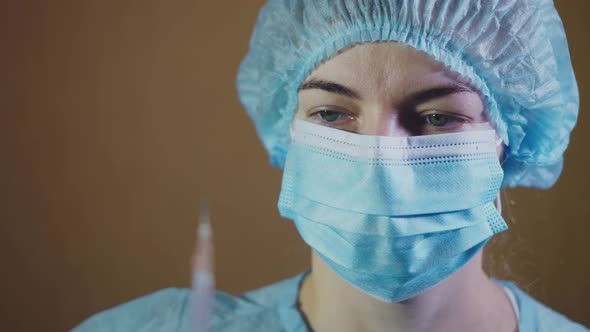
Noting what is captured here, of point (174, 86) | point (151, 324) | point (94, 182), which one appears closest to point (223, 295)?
point (151, 324)

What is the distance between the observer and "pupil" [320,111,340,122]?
1030 mm

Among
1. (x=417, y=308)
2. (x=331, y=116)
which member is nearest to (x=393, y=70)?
(x=331, y=116)

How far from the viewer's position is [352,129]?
1.01 meters

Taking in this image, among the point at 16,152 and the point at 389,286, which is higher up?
the point at 16,152

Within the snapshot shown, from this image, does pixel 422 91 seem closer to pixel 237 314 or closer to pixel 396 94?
pixel 396 94

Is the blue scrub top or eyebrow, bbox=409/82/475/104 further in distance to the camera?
the blue scrub top

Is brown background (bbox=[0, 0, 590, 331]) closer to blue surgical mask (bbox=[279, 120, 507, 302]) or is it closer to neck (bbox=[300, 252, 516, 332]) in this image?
neck (bbox=[300, 252, 516, 332])

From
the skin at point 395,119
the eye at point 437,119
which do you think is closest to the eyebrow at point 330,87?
the skin at point 395,119

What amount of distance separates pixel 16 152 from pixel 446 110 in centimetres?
87

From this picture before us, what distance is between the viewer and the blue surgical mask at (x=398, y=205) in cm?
94

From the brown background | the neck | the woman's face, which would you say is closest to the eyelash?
the woman's face

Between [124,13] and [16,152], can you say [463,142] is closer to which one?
[124,13]

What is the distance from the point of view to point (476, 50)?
971 mm

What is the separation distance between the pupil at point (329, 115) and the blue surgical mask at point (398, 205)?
22 millimetres
